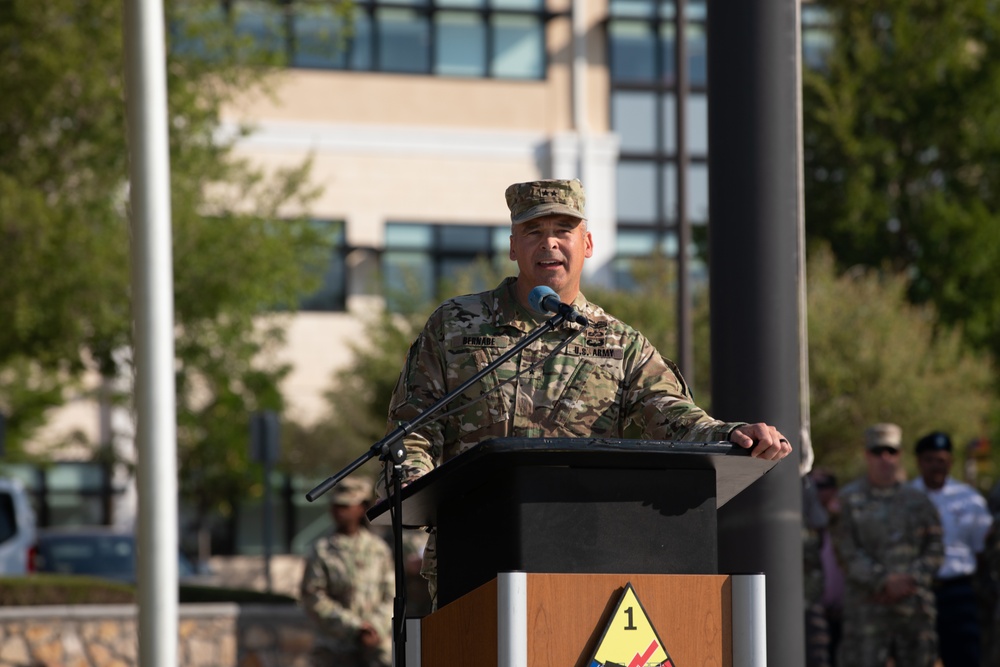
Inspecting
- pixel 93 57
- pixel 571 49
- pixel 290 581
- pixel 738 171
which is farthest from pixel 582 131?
pixel 738 171

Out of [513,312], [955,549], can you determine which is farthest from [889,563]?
[513,312]

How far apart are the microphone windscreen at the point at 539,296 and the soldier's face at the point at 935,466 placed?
7.71 meters

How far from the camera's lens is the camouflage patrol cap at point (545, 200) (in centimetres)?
484

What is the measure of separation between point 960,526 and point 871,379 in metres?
14.4

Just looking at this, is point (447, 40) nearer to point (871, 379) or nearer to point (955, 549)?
point (871, 379)

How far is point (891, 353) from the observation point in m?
25.8

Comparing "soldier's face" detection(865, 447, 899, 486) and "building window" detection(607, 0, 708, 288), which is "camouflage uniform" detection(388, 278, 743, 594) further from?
"building window" detection(607, 0, 708, 288)

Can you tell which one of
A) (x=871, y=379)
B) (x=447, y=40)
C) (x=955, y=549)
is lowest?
(x=955, y=549)

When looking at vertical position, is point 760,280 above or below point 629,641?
above

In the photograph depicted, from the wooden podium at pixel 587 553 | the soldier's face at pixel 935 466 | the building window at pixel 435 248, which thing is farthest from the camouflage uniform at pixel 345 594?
the building window at pixel 435 248

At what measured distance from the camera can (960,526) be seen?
11.7m

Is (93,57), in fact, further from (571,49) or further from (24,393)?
(571,49)

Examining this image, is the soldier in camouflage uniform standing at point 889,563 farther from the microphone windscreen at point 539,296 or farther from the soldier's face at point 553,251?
the microphone windscreen at point 539,296

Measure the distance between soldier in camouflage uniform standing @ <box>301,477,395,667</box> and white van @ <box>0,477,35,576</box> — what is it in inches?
383
